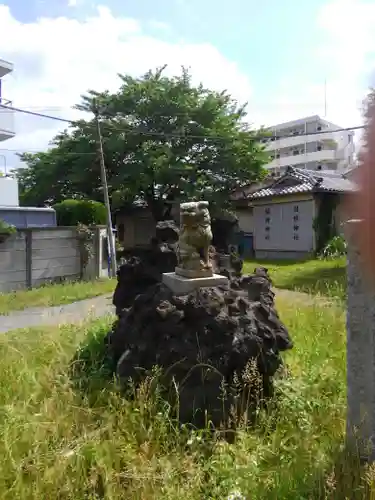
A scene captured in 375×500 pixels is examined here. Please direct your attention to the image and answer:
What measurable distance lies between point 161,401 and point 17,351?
6.99 ft

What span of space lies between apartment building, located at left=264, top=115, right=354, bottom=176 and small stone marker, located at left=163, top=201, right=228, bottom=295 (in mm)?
1153

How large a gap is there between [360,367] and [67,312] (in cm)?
622

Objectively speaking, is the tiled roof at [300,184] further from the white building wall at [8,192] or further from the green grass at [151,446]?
the green grass at [151,446]

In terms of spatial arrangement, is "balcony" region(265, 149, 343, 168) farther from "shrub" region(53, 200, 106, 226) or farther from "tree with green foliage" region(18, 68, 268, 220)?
"shrub" region(53, 200, 106, 226)

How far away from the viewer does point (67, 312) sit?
7891 millimetres

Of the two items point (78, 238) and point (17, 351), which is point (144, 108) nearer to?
point (78, 238)

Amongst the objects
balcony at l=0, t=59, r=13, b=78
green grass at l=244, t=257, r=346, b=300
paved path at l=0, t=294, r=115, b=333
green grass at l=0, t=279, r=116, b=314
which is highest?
balcony at l=0, t=59, r=13, b=78

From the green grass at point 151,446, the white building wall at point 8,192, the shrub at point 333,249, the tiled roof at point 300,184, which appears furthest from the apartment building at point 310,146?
the white building wall at point 8,192

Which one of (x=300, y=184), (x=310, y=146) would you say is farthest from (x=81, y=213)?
(x=310, y=146)

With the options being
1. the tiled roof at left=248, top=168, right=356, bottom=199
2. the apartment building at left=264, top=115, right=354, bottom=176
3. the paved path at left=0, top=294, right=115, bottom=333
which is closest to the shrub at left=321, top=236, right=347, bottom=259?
the tiled roof at left=248, top=168, right=356, bottom=199

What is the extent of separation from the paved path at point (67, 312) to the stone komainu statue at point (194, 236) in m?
2.63

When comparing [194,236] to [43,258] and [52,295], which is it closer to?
[52,295]

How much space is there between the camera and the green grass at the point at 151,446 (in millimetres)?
2328

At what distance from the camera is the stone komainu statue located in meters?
4.00
